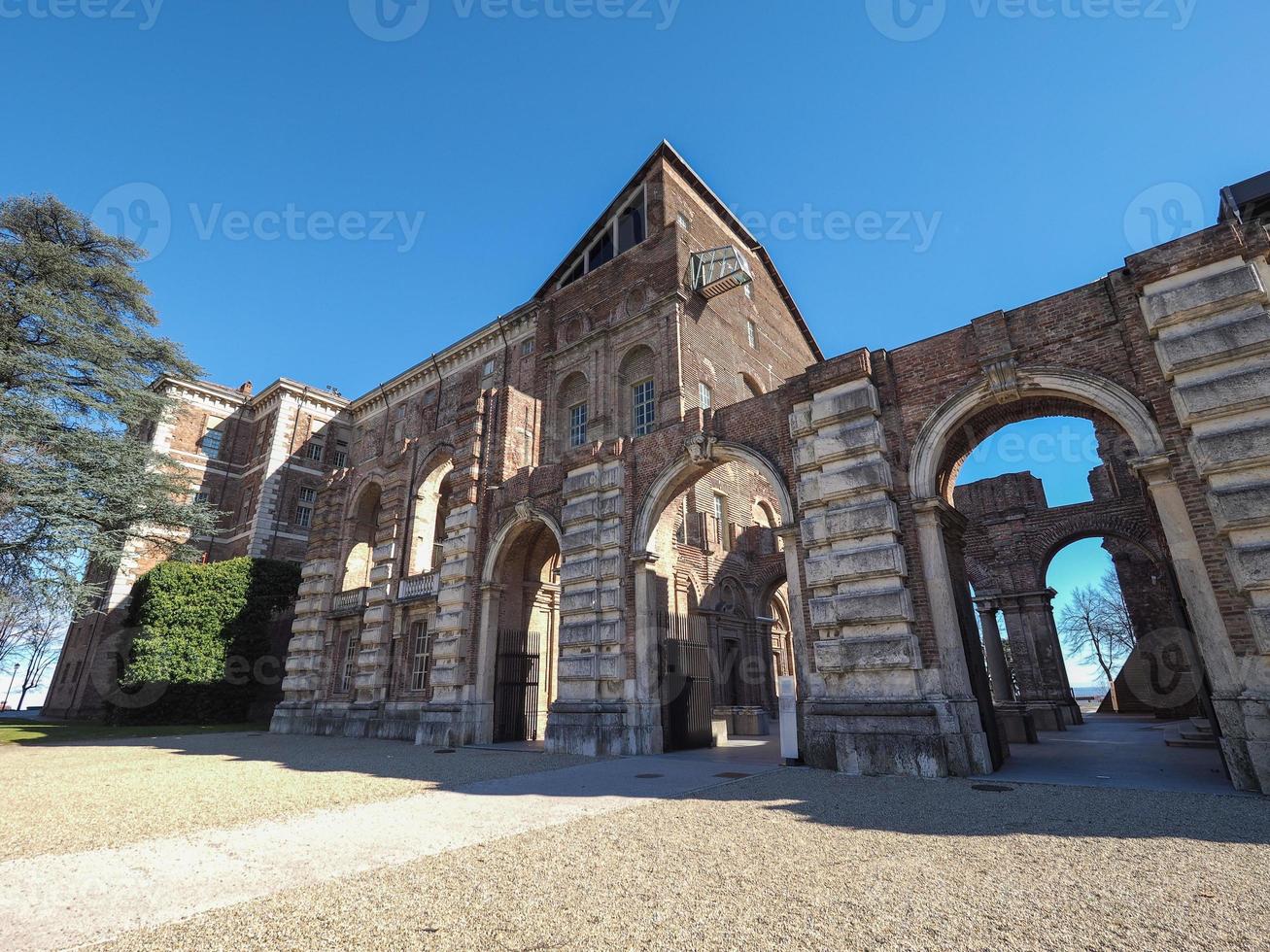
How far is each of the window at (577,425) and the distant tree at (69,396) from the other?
47.9 ft

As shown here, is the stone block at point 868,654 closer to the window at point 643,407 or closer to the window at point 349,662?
the window at point 643,407

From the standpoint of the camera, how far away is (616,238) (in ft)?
84.9

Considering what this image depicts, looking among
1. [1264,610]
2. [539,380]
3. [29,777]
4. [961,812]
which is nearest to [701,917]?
[961,812]

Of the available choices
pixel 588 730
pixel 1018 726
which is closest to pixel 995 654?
pixel 1018 726

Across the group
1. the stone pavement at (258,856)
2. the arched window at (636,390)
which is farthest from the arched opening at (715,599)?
the stone pavement at (258,856)

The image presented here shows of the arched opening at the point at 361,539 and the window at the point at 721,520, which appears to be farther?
the window at the point at 721,520

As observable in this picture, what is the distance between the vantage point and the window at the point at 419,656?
18125 mm

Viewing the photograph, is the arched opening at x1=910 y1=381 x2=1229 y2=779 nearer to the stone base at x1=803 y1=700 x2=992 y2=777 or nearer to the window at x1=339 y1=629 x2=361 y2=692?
the stone base at x1=803 y1=700 x2=992 y2=777

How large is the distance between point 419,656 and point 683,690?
28.2 ft

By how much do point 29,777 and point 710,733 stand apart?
13076mm

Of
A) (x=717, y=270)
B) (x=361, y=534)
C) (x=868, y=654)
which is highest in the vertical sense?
(x=717, y=270)

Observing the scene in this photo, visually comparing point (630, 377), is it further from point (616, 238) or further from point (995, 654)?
point (995, 654)

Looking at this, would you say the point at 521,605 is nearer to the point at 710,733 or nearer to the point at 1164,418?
the point at 710,733

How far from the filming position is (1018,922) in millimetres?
3637
